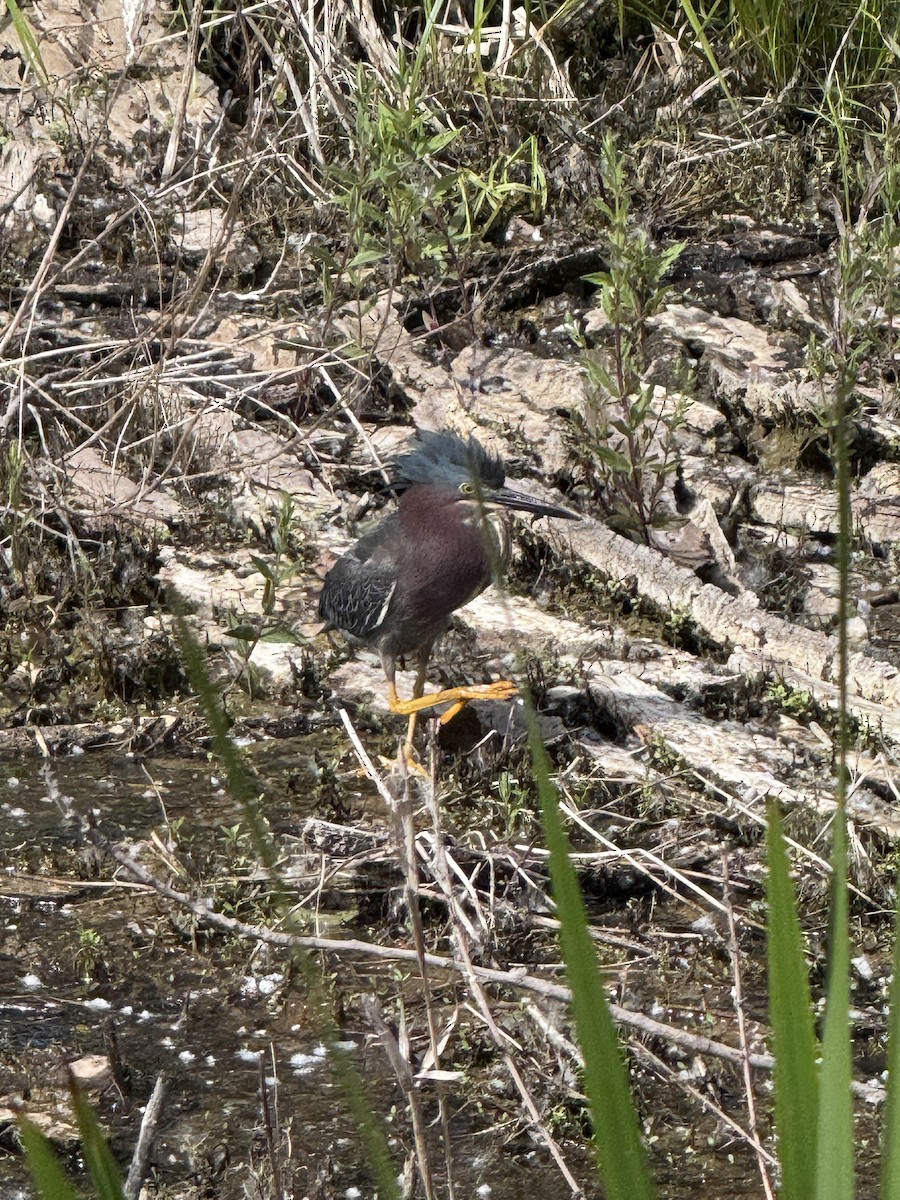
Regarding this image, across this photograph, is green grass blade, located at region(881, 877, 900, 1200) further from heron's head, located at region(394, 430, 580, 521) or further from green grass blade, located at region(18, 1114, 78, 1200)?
heron's head, located at region(394, 430, 580, 521)

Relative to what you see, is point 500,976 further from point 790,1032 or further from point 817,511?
point 817,511

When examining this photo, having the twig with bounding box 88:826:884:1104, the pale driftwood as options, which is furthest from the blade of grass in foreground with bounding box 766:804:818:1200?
the pale driftwood

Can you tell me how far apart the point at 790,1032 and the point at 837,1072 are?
0.06 meters

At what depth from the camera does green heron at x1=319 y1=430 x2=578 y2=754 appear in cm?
454

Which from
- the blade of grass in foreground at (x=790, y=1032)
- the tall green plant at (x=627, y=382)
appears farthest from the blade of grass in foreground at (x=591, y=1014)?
the tall green plant at (x=627, y=382)

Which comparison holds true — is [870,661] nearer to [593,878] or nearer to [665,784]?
[665,784]

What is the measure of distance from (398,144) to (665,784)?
309cm

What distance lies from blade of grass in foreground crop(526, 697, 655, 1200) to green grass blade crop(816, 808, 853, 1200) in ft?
0.51

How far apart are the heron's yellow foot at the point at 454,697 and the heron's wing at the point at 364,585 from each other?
261 mm

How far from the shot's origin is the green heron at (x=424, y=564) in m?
4.54

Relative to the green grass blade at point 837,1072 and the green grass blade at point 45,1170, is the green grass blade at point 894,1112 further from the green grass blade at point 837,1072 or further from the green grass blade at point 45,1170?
the green grass blade at point 45,1170

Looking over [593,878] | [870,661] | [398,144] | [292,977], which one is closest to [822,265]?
[398,144]

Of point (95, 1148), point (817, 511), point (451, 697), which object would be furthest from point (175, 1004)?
point (817, 511)

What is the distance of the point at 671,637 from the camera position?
537cm
